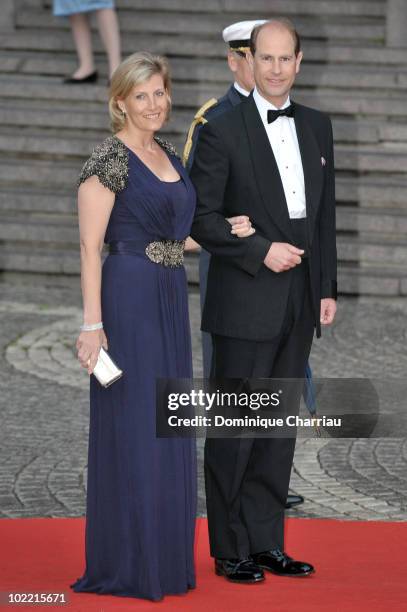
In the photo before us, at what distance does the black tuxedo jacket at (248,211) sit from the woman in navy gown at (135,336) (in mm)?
78

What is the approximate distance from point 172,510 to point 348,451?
2609 millimetres

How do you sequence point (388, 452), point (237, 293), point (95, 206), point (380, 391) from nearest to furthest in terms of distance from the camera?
point (95, 206) → point (237, 293) → point (388, 452) → point (380, 391)

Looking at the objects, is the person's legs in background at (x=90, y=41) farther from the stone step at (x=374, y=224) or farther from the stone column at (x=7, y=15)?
the stone step at (x=374, y=224)

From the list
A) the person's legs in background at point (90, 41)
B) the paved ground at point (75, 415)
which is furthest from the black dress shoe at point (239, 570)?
the person's legs in background at point (90, 41)

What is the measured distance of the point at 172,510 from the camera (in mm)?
5289

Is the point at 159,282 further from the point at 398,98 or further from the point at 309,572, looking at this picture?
the point at 398,98

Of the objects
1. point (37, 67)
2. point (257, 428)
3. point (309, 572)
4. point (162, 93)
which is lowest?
point (309, 572)

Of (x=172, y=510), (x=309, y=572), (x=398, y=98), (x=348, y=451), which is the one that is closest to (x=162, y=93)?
(x=172, y=510)

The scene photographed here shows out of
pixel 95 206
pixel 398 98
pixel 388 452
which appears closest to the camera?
pixel 95 206

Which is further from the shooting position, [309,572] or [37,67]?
[37,67]

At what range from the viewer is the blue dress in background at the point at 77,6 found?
1294 centimetres

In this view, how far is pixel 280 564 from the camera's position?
553 centimetres

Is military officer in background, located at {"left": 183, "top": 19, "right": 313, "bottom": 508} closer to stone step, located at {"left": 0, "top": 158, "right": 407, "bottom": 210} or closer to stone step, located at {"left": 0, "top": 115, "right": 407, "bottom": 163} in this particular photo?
stone step, located at {"left": 0, "top": 158, "right": 407, "bottom": 210}

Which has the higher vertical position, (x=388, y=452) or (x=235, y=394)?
(x=235, y=394)
